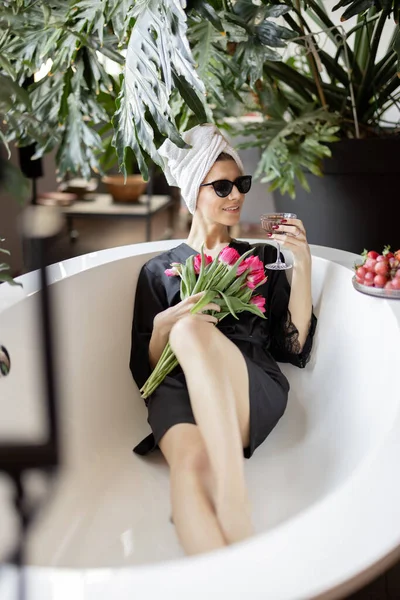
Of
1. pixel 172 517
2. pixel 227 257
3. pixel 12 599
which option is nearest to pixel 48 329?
pixel 227 257

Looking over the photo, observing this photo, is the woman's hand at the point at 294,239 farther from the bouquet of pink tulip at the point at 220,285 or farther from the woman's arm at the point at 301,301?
the bouquet of pink tulip at the point at 220,285

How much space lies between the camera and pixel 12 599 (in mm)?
784

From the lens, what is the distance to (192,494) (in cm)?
106

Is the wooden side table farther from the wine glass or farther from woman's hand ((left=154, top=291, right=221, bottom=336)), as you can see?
woman's hand ((left=154, top=291, right=221, bottom=336))

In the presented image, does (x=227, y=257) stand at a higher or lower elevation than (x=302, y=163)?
lower

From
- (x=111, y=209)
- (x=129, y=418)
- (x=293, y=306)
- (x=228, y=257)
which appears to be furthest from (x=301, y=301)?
(x=111, y=209)

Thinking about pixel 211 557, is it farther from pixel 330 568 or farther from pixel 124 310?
pixel 124 310

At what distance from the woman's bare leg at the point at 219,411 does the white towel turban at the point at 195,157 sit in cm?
42

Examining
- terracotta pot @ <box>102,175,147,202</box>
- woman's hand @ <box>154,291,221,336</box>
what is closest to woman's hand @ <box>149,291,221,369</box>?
woman's hand @ <box>154,291,221,336</box>

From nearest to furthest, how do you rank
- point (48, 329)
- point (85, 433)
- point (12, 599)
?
point (12, 599) → point (85, 433) → point (48, 329)

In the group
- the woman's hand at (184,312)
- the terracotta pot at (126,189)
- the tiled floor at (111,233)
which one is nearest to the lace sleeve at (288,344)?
the woman's hand at (184,312)

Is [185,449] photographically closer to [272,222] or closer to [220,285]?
[220,285]

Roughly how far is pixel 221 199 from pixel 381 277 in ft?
1.74

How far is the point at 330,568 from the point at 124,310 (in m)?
1.12
